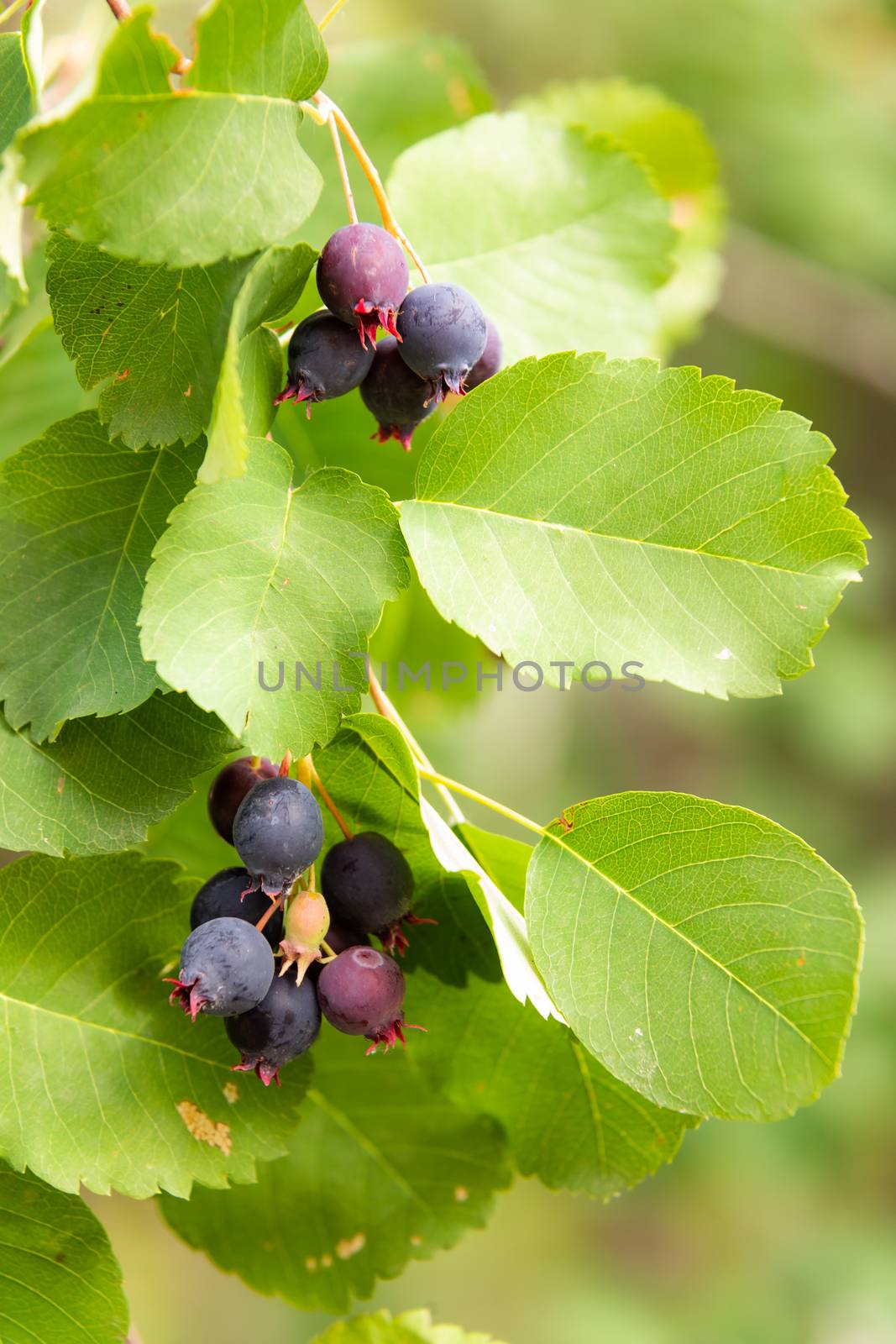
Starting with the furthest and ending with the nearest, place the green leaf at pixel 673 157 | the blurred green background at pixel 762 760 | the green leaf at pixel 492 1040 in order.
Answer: the blurred green background at pixel 762 760 < the green leaf at pixel 673 157 < the green leaf at pixel 492 1040

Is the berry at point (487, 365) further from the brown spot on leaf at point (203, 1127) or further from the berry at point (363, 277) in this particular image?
the brown spot on leaf at point (203, 1127)

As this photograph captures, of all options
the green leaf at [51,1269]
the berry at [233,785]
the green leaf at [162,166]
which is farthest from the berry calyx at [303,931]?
the green leaf at [162,166]

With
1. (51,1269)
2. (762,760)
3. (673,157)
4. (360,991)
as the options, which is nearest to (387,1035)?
(360,991)

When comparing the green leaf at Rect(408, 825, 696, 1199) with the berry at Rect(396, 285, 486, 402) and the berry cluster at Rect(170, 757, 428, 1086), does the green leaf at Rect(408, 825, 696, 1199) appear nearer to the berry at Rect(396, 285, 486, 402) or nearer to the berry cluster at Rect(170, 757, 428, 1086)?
the berry cluster at Rect(170, 757, 428, 1086)

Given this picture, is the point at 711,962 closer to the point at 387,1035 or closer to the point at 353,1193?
the point at 387,1035

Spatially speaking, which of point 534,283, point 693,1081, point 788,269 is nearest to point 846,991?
point 693,1081

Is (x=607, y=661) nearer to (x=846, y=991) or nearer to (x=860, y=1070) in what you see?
(x=846, y=991)

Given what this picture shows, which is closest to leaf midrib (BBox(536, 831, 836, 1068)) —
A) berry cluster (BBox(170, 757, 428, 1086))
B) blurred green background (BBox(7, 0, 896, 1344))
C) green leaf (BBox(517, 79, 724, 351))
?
berry cluster (BBox(170, 757, 428, 1086))
